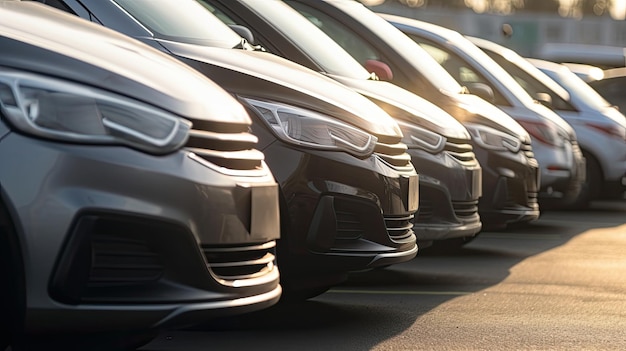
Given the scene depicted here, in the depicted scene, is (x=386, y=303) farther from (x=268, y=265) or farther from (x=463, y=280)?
(x=268, y=265)

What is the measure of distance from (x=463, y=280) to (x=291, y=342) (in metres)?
2.54

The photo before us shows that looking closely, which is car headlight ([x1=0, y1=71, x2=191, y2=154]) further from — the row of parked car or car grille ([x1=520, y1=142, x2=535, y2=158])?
car grille ([x1=520, y1=142, x2=535, y2=158])

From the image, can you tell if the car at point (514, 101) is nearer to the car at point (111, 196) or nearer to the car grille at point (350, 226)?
the car grille at point (350, 226)

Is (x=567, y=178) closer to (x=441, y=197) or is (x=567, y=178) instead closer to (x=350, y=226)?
(x=441, y=197)

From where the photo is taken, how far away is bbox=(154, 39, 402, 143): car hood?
567 centimetres

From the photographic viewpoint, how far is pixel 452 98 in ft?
29.6

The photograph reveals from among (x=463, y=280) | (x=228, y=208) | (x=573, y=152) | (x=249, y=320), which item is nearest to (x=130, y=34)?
(x=249, y=320)

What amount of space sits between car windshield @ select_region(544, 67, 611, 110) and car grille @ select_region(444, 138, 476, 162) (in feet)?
21.1

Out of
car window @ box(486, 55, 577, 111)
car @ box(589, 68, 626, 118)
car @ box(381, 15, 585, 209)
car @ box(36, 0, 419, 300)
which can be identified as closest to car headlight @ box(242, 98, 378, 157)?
car @ box(36, 0, 419, 300)

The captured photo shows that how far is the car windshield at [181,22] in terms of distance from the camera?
5.99 meters

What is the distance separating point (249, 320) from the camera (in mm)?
6125

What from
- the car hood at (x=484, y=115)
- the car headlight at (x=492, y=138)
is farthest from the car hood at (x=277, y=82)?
the car headlight at (x=492, y=138)

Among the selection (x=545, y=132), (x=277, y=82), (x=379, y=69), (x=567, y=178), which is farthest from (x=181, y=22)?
(x=567, y=178)

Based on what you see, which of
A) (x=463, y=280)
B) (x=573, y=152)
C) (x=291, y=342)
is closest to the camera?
(x=291, y=342)
